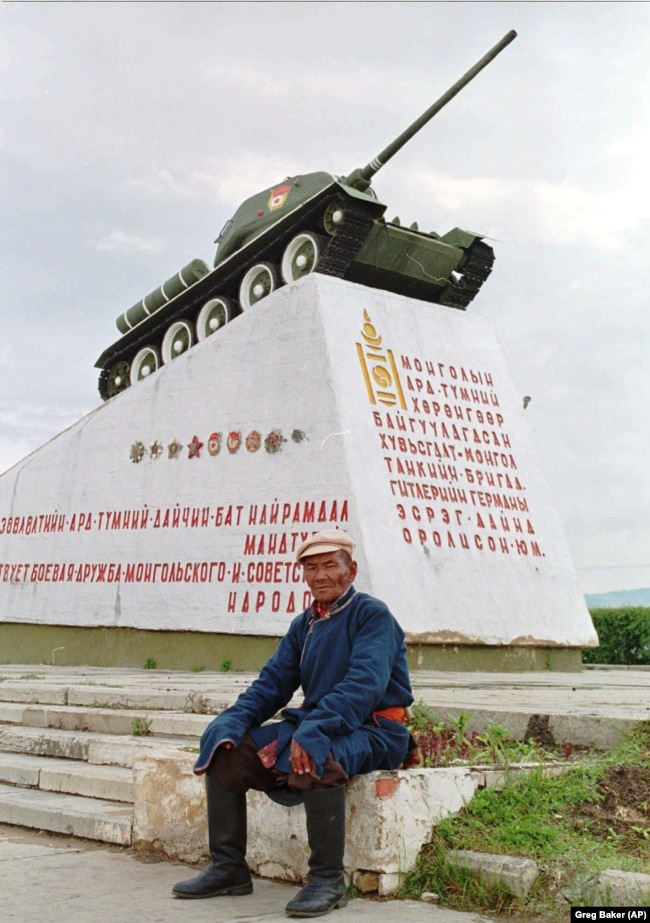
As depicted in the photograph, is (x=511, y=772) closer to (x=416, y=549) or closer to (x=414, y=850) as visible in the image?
(x=414, y=850)

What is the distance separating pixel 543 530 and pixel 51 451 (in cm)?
657

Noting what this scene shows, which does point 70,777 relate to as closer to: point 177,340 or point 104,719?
point 104,719

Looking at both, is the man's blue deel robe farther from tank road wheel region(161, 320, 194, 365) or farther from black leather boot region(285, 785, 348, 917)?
tank road wheel region(161, 320, 194, 365)

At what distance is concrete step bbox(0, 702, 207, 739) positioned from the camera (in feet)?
Result: 17.5

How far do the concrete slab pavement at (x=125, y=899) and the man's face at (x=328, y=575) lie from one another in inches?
37.0

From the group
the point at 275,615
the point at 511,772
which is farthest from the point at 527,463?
the point at 511,772

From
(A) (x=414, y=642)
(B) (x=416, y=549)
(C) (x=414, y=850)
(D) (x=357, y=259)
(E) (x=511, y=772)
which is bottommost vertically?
(C) (x=414, y=850)

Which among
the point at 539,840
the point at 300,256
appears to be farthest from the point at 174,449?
the point at 539,840

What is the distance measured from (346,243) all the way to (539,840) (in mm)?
9477

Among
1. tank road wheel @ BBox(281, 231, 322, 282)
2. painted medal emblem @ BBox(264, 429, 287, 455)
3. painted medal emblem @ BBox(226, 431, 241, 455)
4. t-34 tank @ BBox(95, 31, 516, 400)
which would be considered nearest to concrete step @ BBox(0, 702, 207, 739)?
painted medal emblem @ BBox(264, 429, 287, 455)

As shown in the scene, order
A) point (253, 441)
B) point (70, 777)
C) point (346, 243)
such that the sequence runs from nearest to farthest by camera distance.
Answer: point (70, 777)
point (253, 441)
point (346, 243)

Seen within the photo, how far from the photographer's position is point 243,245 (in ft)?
45.9

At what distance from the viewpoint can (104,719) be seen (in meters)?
5.82

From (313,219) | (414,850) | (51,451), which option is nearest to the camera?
(414,850)
